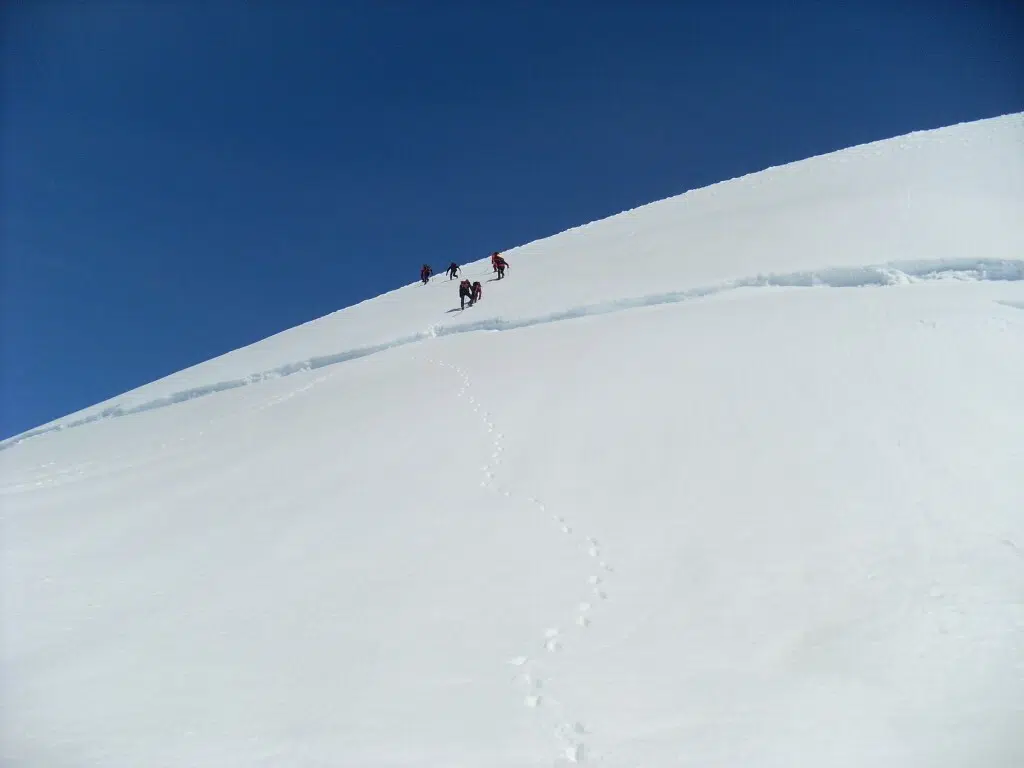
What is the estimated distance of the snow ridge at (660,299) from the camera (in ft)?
43.0

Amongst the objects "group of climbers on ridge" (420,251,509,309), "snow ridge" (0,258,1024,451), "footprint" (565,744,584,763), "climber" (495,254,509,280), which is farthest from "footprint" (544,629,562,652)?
"climber" (495,254,509,280)

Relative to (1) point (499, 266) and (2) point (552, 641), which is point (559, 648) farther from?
(1) point (499, 266)

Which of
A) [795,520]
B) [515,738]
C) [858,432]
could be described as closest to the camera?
[515,738]

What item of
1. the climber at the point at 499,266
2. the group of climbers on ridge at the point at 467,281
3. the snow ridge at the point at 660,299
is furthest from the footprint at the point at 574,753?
the climber at the point at 499,266

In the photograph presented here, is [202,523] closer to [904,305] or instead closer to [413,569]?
[413,569]

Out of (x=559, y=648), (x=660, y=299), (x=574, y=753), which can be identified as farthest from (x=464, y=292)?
(x=574, y=753)

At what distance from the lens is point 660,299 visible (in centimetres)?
1586

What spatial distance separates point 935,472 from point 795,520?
174 cm

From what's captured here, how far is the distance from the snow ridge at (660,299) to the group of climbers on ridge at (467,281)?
6.30 ft

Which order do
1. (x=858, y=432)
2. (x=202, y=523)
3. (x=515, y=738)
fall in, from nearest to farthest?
(x=515, y=738) → (x=858, y=432) → (x=202, y=523)

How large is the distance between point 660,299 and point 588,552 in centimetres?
1025

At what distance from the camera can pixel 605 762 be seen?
164 inches

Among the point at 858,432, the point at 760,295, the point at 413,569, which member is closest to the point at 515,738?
the point at 413,569

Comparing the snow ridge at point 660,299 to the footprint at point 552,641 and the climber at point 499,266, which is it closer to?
the climber at point 499,266
